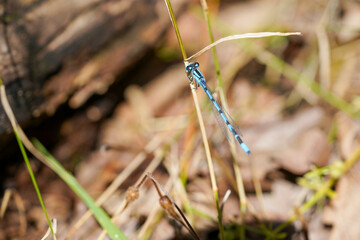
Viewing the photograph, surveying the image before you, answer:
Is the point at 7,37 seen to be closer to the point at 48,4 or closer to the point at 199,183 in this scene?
the point at 48,4

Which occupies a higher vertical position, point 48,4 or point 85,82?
point 48,4

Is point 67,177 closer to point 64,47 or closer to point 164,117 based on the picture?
point 64,47

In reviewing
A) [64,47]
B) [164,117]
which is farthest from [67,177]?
[164,117]

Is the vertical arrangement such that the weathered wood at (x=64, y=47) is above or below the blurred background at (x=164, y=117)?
above

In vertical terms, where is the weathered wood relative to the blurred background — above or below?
above

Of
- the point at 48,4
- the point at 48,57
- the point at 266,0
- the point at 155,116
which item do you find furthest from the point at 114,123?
the point at 266,0

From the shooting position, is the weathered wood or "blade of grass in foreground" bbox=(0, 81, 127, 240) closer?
"blade of grass in foreground" bbox=(0, 81, 127, 240)
